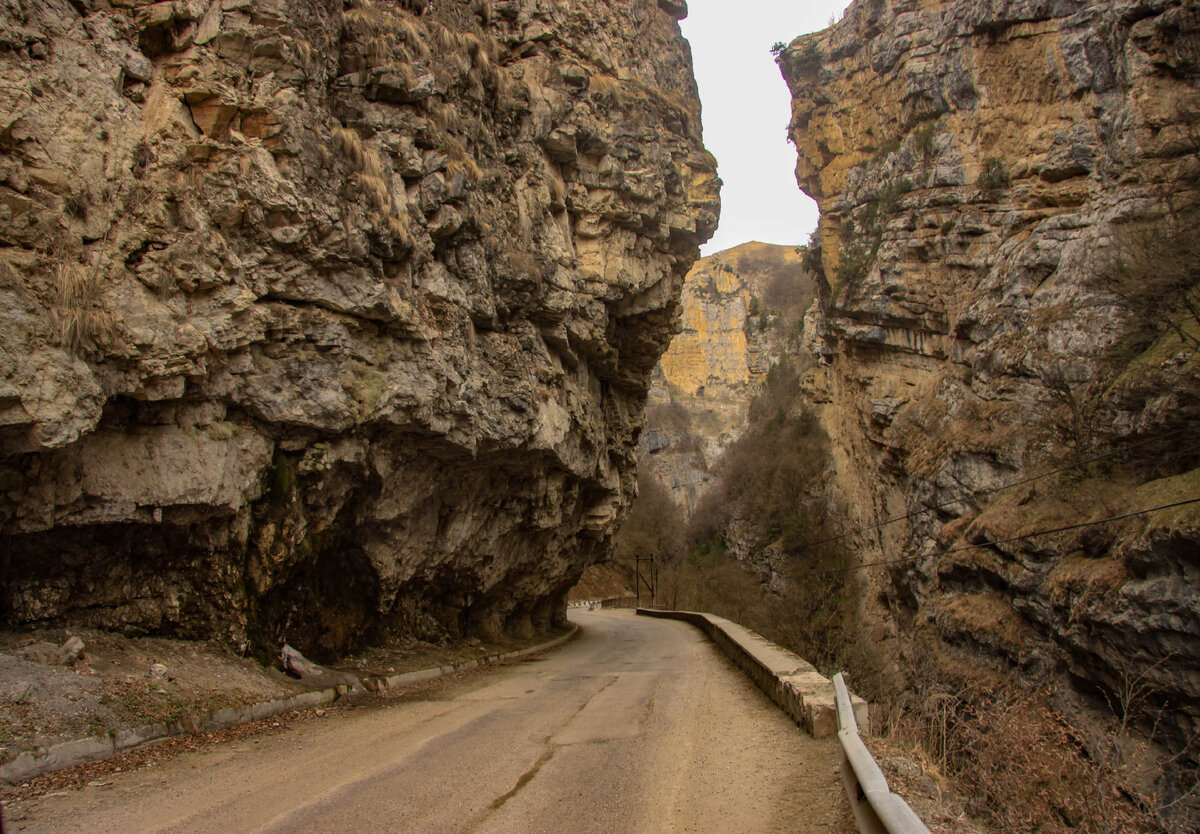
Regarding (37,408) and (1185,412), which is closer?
(37,408)

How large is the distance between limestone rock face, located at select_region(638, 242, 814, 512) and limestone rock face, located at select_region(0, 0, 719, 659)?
2741 inches

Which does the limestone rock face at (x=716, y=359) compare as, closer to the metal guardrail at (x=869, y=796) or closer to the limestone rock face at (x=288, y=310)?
the limestone rock face at (x=288, y=310)

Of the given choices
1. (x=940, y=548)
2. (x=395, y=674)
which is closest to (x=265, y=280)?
(x=395, y=674)

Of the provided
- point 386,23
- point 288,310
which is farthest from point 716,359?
point 288,310

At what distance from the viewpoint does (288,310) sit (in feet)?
31.2

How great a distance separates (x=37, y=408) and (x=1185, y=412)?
21.7 m

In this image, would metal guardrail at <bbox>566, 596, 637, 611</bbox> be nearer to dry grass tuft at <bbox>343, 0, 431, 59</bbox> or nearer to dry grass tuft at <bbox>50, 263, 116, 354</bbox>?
dry grass tuft at <bbox>343, 0, 431, 59</bbox>

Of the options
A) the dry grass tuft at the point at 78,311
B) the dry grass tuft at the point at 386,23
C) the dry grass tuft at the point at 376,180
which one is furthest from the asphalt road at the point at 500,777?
the dry grass tuft at the point at 386,23

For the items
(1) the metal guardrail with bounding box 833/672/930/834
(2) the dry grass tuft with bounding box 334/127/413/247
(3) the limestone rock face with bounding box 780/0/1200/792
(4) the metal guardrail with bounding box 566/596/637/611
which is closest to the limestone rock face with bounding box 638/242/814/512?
(4) the metal guardrail with bounding box 566/596/637/611

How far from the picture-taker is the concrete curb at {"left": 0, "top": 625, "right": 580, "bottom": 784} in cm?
533

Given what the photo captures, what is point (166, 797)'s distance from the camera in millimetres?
5105

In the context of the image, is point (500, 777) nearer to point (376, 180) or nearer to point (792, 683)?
point (792, 683)

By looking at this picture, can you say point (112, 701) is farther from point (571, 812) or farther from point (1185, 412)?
point (1185, 412)

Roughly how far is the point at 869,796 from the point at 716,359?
305ft
